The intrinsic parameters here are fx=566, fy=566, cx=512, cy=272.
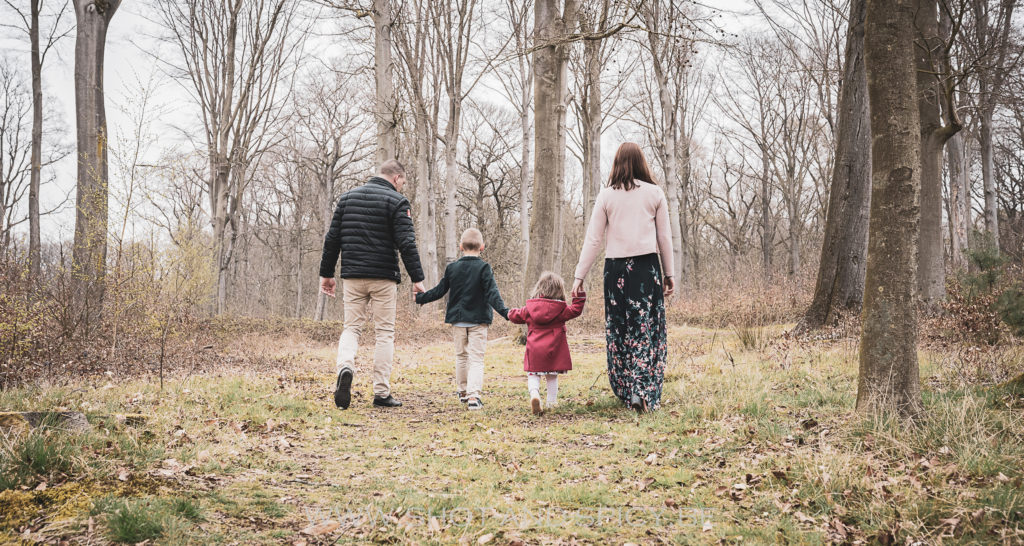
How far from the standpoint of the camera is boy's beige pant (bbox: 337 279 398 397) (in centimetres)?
598

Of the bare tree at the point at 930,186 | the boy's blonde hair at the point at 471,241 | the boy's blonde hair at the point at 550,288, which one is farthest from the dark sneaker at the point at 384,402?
the bare tree at the point at 930,186

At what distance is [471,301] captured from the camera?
6047 millimetres

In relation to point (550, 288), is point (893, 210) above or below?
above

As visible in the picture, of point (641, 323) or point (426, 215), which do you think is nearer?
point (641, 323)

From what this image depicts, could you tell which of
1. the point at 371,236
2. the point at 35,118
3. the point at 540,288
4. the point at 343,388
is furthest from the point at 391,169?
the point at 35,118

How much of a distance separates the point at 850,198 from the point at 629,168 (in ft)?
16.1

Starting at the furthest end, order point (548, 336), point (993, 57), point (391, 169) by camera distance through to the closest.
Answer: point (993, 57), point (391, 169), point (548, 336)

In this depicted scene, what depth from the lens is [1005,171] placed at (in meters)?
31.0

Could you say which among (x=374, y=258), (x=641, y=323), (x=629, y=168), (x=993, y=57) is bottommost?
(x=641, y=323)

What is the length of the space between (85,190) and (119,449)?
25.6ft

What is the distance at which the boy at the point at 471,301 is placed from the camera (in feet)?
19.7

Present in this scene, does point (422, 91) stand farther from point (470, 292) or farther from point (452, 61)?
point (470, 292)

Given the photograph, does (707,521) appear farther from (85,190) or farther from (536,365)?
(85,190)

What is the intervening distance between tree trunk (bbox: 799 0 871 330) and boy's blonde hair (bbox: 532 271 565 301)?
4.80 metres
